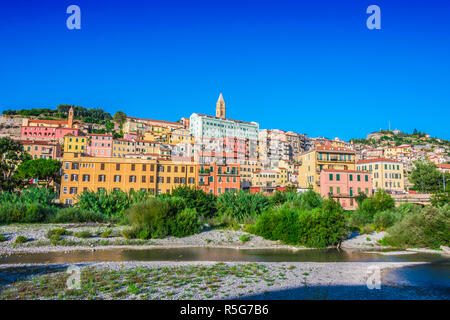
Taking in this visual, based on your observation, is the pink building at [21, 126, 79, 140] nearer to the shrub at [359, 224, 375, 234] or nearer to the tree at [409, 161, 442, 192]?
the shrub at [359, 224, 375, 234]

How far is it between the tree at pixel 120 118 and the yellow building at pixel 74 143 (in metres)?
37.3

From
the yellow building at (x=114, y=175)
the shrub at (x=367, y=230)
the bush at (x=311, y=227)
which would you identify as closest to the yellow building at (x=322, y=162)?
the shrub at (x=367, y=230)

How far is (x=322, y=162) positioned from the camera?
59.1m

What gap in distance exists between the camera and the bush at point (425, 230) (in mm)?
29906

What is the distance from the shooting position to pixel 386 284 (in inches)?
681

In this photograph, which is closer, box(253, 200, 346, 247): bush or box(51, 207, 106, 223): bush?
box(253, 200, 346, 247): bush

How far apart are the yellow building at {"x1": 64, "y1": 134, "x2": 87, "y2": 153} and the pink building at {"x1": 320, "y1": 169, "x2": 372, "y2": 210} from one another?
70.1m

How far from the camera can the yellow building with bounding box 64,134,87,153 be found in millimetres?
95062

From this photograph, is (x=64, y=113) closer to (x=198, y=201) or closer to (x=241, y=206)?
(x=198, y=201)

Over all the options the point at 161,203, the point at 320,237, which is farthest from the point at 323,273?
the point at 161,203

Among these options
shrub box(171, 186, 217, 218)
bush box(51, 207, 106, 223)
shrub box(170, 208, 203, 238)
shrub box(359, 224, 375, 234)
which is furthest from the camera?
shrub box(171, 186, 217, 218)

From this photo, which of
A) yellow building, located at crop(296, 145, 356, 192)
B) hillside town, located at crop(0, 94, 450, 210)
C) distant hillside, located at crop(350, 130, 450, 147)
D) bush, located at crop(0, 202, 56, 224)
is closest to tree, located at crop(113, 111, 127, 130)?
hillside town, located at crop(0, 94, 450, 210)

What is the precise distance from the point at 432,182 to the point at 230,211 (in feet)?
174
